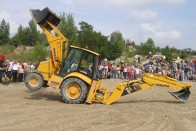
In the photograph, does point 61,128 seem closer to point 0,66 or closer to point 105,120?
point 105,120

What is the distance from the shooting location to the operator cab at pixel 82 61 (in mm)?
13070

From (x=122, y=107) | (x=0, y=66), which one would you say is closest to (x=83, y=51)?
(x=122, y=107)

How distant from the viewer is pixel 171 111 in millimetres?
11617

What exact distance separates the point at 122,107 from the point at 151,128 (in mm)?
3400

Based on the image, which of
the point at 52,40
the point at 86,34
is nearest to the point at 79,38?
the point at 86,34

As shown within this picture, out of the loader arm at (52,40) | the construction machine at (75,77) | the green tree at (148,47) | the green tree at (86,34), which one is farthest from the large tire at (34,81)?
the green tree at (148,47)

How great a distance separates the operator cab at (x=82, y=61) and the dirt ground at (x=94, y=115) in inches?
51.3

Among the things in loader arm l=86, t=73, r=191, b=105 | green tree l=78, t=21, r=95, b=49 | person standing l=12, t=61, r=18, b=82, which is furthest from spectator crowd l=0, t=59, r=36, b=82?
green tree l=78, t=21, r=95, b=49

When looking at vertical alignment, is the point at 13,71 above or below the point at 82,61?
below

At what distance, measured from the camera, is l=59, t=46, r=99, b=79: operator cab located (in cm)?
1307

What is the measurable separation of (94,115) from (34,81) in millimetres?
3821

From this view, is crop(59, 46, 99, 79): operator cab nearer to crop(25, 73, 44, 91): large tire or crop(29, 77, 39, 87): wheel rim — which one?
crop(25, 73, 44, 91): large tire

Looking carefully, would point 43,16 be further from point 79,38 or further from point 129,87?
point 79,38

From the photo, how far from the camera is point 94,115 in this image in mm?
10523
